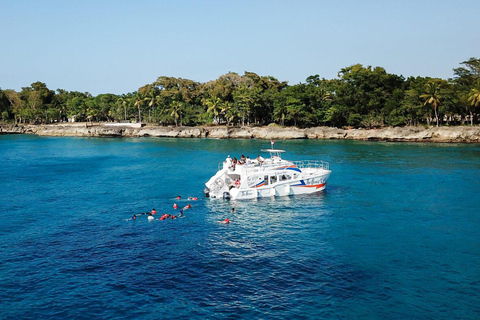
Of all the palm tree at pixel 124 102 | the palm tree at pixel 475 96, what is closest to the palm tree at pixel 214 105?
the palm tree at pixel 124 102

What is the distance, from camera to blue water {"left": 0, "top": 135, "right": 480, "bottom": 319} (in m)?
22.4

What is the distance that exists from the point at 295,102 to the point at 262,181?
93416 millimetres

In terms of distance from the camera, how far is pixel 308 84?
161 m

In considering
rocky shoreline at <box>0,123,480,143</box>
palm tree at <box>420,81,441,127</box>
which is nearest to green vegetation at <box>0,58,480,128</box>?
palm tree at <box>420,81,441,127</box>

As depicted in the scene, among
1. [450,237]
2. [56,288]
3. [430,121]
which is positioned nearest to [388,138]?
[430,121]

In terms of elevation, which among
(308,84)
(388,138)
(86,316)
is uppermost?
(308,84)

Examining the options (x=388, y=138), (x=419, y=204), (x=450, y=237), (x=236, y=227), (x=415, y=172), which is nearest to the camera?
(x=450, y=237)

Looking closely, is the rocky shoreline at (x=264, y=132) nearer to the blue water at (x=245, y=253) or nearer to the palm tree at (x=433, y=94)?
the palm tree at (x=433, y=94)

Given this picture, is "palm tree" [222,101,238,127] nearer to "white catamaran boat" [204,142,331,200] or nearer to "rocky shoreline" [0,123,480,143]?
"rocky shoreline" [0,123,480,143]

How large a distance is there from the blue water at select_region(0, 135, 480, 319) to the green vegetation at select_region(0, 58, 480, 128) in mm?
68406

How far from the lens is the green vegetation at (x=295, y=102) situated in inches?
4594

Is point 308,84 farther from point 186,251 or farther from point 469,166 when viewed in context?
point 186,251

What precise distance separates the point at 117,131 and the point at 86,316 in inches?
5563

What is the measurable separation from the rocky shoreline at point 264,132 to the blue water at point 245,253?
2214 inches
